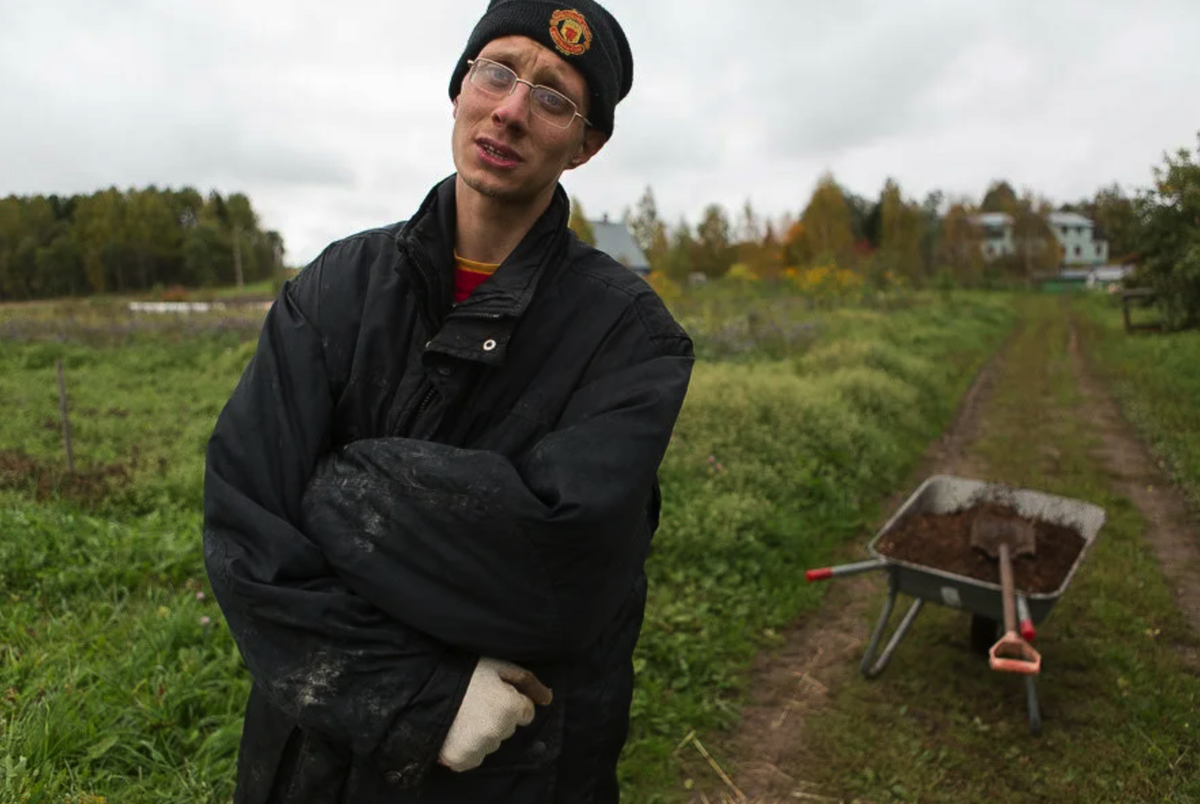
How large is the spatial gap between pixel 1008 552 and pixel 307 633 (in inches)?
148

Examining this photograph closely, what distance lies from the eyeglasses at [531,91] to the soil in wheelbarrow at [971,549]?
340 centimetres

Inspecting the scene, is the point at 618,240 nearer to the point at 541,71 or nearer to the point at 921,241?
the point at 921,241

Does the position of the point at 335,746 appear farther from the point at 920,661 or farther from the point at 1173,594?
the point at 1173,594

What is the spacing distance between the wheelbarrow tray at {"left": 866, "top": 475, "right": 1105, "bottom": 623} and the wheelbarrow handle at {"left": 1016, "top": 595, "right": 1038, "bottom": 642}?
37 millimetres

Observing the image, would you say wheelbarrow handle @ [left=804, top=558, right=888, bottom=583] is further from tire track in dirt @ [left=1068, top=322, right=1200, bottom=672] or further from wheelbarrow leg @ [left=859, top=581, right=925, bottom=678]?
tire track in dirt @ [left=1068, top=322, right=1200, bottom=672]

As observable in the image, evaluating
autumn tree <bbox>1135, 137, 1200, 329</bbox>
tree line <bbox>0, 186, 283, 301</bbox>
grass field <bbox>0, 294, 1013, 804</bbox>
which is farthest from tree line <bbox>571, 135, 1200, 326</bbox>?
tree line <bbox>0, 186, 283, 301</bbox>

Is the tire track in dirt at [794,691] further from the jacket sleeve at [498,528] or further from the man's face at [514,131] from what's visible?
the man's face at [514,131]

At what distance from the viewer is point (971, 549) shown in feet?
14.2

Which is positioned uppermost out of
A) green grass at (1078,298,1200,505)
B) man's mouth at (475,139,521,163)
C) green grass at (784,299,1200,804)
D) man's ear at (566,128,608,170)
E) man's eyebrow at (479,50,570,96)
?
man's eyebrow at (479,50,570,96)

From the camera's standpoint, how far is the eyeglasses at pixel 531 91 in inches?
65.9

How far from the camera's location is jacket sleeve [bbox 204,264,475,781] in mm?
1430

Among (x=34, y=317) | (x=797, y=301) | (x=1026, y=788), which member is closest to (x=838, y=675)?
(x=1026, y=788)

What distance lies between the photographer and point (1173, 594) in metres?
5.35

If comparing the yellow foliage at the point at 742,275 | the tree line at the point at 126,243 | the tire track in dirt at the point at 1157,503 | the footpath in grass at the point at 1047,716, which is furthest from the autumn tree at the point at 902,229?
the footpath in grass at the point at 1047,716
